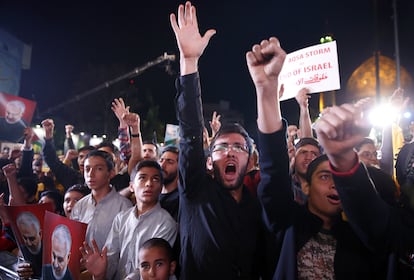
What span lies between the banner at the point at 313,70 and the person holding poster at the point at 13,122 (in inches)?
194

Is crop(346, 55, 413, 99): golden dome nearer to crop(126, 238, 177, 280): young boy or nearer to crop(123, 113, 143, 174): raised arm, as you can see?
crop(123, 113, 143, 174): raised arm

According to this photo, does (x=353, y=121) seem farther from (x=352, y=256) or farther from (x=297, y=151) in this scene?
(x=297, y=151)

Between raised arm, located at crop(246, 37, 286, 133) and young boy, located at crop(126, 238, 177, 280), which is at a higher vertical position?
raised arm, located at crop(246, 37, 286, 133)

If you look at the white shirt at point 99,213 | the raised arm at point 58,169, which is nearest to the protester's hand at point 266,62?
the white shirt at point 99,213

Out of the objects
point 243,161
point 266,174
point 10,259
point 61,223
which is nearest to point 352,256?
point 266,174

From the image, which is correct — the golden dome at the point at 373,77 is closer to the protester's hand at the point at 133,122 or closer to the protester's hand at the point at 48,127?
the protester's hand at the point at 133,122

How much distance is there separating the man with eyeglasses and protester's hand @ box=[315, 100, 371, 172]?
1.00m

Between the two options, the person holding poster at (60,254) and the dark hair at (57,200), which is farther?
the dark hair at (57,200)

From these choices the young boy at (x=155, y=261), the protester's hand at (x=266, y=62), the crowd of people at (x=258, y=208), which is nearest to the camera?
the crowd of people at (x=258, y=208)

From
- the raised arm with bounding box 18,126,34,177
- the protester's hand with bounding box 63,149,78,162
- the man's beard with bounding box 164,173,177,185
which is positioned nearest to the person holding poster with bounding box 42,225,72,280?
the man's beard with bounding box 164,173,177,185

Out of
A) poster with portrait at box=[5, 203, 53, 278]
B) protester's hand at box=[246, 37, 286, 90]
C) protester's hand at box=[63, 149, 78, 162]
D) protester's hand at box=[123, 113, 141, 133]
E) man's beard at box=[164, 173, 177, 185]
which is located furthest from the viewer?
protester's hand at box=[63, 149, 78, 162]

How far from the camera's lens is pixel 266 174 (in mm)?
2047

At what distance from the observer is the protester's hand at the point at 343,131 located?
1.51 metres

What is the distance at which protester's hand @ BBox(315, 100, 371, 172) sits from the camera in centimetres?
151
